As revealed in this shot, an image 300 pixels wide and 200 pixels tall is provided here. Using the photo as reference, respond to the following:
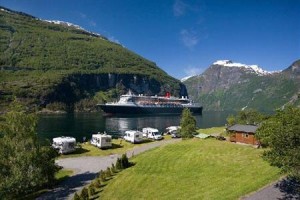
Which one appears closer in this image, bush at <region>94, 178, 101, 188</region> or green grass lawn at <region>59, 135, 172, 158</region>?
bush at <region>94, 178, 101, 188</region>

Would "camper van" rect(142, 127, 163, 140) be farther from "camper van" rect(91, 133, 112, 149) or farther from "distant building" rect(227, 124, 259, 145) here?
"distant building" rect(227, 124, 259, 145)

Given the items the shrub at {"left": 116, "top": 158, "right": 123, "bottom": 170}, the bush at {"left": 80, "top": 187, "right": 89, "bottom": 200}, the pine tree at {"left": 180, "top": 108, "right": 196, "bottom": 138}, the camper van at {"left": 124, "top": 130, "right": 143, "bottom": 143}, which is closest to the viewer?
the bush at {"left": 80, "top": 187, "right": 89, "bottom": 200}

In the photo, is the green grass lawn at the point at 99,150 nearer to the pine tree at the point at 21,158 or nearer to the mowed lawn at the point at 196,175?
the mowed lawn at the point at 196,175

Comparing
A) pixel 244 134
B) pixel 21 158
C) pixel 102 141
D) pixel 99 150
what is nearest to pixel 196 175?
pixel 21 158

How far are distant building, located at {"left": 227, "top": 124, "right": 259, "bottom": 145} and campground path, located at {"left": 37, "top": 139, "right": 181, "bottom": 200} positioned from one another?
17.9 metres

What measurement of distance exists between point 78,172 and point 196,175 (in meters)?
18.1

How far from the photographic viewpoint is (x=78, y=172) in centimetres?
4747

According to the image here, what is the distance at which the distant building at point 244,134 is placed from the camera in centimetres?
5422

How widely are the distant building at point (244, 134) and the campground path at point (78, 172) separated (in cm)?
1789

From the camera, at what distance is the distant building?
2135 inches

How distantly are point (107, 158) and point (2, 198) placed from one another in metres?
26.3

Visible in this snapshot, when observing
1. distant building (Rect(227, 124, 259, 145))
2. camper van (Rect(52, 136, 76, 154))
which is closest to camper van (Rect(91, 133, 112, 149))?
camper van (Rect(52, 136, 76, 154))

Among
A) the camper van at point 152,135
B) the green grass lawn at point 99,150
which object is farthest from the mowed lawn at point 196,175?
the camper van at point 152,135

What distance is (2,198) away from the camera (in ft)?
103
